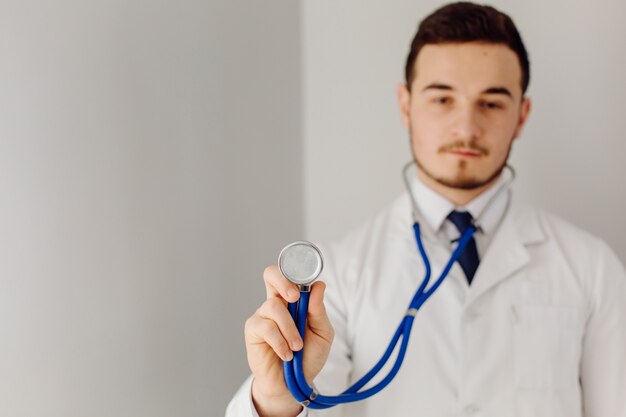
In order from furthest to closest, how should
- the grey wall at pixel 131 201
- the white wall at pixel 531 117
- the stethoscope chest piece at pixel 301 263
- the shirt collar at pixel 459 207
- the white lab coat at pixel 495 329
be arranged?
the white wall at pixel 531 117 → the shirt collar at pixel 459 207 → the white lab coat at pixel 495 329 → the grey wall at pixel 131 201 → the stethoscope chest piece at pixel 301 263

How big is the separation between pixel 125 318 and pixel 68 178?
0.25 m

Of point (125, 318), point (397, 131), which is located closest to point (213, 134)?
point (125, 318)

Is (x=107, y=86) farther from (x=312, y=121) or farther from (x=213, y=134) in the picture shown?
(x=312, y=121)

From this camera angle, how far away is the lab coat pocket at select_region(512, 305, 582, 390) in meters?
1.20

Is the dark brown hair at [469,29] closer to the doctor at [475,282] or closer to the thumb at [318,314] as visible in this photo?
the doctor at [475,282]

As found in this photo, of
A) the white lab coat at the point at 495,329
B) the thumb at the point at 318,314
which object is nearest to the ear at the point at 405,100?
the white lab coat at the point at 495,329

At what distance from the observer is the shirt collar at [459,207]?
4.30 ft

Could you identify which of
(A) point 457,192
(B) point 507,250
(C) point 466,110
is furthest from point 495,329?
(C) point 466,110

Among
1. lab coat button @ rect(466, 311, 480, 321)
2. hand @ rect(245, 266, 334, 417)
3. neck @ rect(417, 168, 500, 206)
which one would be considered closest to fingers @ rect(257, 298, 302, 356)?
hand @ rect(245, 266, 334, 417)

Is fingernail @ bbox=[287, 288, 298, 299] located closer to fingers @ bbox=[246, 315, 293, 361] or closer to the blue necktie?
fingers @ bbox=[246, 315, 293, 361]

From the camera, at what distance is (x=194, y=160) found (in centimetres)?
130

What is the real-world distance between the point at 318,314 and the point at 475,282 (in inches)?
17.2

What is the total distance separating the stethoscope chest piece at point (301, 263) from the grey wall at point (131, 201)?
1.20 ft

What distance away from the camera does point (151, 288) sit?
3.86ft
